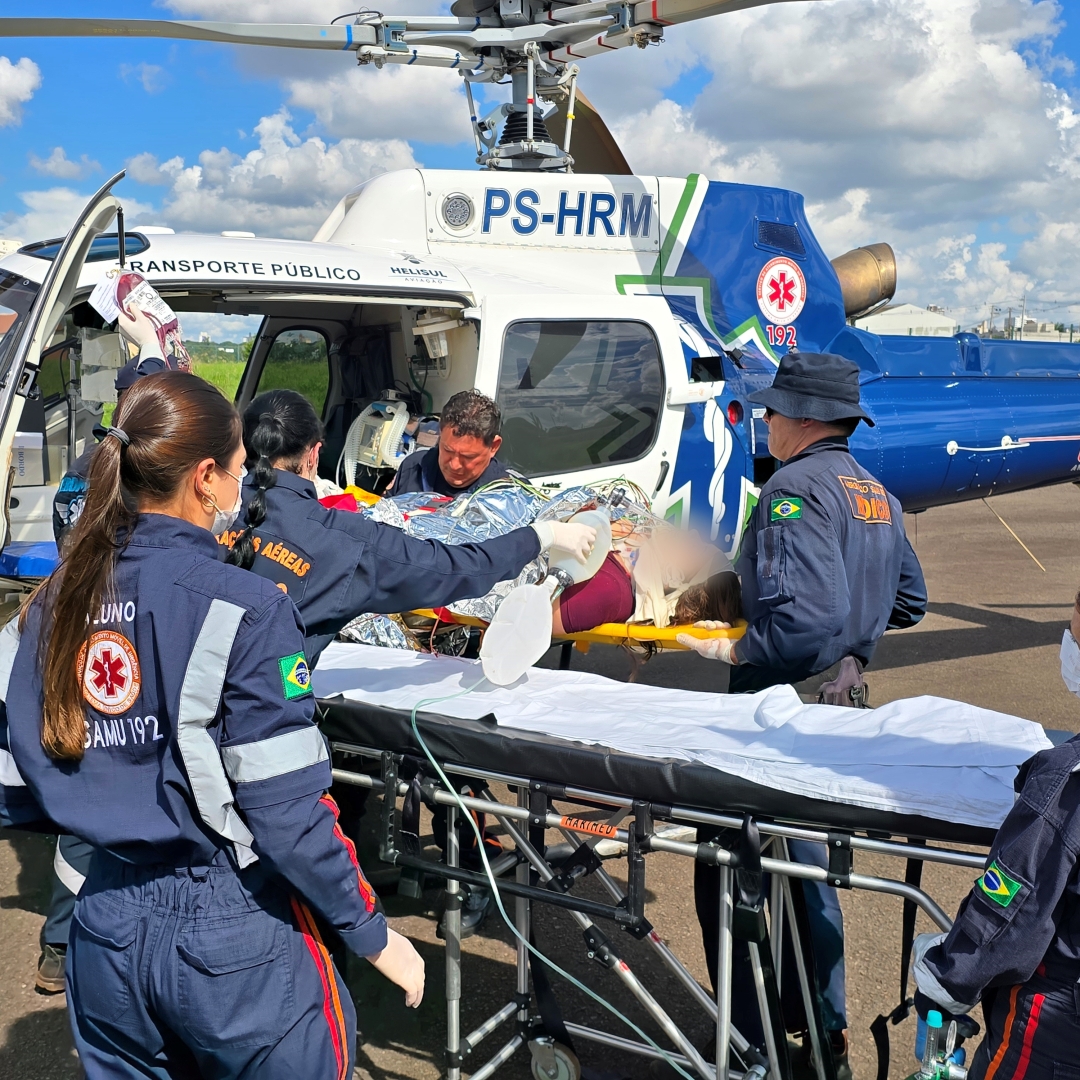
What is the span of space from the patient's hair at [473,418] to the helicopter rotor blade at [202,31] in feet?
8.20

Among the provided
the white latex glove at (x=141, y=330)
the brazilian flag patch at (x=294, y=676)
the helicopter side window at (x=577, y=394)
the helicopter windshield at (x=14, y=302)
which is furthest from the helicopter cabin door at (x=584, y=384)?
the brazilian flag patch at (x=294, y=676)

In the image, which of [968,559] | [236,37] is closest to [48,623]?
[236,37]

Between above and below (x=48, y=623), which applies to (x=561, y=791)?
below

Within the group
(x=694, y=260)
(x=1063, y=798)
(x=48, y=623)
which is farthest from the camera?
(x=694, y=260)

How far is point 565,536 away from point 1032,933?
1508mm

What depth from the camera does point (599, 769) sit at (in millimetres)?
2070

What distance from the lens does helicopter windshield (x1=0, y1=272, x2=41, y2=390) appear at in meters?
3.83

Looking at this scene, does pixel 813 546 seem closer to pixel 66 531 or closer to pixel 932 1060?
pixel 932 1060

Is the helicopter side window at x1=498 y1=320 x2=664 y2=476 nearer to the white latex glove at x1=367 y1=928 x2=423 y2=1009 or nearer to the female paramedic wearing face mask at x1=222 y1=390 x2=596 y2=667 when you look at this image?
the female paramedic wearing face mask at x1=222 y1=390 x2=596 y2=667

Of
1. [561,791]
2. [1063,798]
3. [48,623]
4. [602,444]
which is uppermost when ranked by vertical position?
[602,444]

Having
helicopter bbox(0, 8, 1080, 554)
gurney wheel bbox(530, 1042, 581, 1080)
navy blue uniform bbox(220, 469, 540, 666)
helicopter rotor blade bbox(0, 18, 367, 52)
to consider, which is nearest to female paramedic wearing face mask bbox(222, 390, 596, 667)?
navy blue uniform bbox(220, 469, 540, 666)

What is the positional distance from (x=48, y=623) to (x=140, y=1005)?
57 centimetres

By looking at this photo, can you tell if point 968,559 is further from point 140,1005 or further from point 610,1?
point 140,1005

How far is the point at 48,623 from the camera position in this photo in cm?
148
